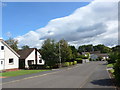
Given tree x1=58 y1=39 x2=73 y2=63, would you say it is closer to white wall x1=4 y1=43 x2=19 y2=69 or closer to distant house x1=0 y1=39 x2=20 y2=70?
white wall x1=4 y1=43 x2=19 y2=69

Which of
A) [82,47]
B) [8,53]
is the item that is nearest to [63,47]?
[8,53]

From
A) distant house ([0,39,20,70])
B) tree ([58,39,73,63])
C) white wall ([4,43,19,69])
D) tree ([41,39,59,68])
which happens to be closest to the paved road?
distant house ([0,39,20,70])

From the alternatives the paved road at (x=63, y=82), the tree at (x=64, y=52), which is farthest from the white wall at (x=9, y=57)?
the paved road at (x=63, y=82)

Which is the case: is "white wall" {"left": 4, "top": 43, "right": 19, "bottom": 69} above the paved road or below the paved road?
above

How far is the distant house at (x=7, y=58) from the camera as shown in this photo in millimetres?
34750

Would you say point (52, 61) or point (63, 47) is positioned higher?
point (63, 47)

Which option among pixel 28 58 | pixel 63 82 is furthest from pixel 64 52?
pixel 63 82

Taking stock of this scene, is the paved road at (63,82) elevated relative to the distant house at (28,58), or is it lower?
lower

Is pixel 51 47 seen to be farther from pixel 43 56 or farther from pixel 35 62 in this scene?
pixel 35 62

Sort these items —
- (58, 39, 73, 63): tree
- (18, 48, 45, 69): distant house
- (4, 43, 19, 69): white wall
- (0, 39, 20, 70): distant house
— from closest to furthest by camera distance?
(0, 39, 20, 70): distant house → (4, 43, 19, 69): white wall → (18, 48, 45, 69): distant house → (58, 39, 73, 63): tree

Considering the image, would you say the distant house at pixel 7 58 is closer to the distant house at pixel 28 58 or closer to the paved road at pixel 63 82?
the distant house at pixel 28 58

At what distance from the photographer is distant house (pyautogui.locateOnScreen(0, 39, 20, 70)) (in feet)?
114

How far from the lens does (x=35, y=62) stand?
45875 millimetres

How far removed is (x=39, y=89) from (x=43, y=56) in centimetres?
2909
